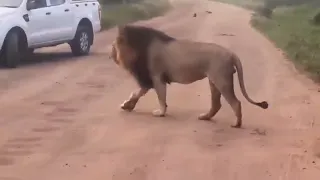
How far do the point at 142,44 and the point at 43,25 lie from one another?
21.4 feet

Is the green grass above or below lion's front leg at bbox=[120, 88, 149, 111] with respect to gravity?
below

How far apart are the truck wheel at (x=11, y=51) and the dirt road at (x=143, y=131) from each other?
1.43 feet

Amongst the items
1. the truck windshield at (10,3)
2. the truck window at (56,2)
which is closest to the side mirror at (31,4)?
the truck windshield at (10,3)

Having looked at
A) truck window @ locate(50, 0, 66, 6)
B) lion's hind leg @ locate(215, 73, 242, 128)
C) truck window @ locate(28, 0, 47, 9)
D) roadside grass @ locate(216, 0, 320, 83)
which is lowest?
roadside grass @ locate(216, 0, 320, 83)

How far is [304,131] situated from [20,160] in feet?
11.6

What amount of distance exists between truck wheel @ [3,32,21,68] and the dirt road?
44cm

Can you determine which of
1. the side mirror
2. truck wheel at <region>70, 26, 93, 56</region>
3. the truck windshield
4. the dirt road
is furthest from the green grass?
the truck windshield

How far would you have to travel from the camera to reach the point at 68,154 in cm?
794

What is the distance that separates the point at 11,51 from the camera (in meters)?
14.9

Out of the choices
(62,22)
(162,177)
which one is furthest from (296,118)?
(62,22)

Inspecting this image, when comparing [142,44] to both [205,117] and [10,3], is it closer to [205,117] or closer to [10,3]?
[205,117]

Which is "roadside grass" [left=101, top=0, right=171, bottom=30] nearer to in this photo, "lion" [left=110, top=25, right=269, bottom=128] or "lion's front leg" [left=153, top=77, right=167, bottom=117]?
"lion" [left=110, top=25, right=269, bottom=128]

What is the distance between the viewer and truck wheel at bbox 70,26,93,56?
→ 17547mm

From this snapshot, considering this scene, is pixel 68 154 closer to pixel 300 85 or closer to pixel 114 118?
pixel 114 118
